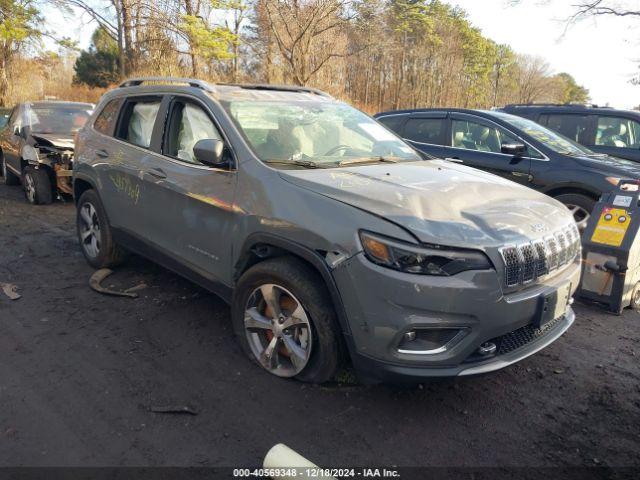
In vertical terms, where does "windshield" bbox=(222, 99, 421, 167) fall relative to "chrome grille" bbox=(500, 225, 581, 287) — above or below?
above

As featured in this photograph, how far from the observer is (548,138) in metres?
6.48

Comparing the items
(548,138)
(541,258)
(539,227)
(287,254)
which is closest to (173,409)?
(287,254)

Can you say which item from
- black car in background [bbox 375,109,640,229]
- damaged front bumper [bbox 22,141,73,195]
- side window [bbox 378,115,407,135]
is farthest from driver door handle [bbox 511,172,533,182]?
damaged front bumper [bbox 22,141,73,195]

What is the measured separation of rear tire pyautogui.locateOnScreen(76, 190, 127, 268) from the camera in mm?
4793

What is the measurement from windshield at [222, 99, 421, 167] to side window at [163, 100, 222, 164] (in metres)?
0.23

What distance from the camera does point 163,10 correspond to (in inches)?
794

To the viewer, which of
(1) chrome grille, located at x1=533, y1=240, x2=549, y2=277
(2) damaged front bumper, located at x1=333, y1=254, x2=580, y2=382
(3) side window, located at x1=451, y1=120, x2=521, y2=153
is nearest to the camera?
(2) damaged front bumper, located at x1=333, y1=254, x2=580, y2=382

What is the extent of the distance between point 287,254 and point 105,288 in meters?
2.46

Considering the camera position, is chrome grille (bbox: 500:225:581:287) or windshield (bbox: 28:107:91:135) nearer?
chrome grille (bbox: 500:225:581:287)

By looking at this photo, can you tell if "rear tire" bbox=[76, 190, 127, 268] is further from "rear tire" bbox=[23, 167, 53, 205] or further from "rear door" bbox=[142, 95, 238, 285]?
"rear tire" bbox=[23, 167, 53, 205]

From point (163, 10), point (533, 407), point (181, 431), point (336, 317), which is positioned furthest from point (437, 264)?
point (163, 10)

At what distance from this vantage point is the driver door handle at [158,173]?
3851mm

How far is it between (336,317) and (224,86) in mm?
2278

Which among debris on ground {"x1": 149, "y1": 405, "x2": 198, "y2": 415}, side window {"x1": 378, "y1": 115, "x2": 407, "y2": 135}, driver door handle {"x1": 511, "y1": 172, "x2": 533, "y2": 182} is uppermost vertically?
side window {"x1": 378, "y1": 115, "x2": 407, "y2": 135}
